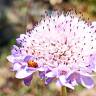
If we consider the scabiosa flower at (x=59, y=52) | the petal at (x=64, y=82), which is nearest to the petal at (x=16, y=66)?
the scabiosa flower at (x=59, y=52)

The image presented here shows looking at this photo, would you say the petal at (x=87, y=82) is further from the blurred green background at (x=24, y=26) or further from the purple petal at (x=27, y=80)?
the blurred green background at (x=24, y=26)

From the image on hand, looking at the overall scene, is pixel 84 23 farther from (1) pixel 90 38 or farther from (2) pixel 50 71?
(2) pixel 50 71

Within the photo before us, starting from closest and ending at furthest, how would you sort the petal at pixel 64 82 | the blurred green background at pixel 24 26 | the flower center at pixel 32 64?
the petal at pixel 64 82 → the flower center at pixel 32 64 → the blurred green background at pixel 24 26

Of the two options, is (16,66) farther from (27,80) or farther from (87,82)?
(87,82)

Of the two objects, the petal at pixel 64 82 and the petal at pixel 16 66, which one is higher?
the petal at pixel 16 66

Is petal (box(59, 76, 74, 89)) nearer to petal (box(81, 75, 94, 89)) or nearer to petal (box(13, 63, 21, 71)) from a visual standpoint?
petal (box(81, 75, 94, 89))

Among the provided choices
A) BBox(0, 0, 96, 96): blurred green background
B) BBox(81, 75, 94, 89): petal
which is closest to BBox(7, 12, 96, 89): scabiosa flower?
BBox(81, 75, 94, 89): petal
